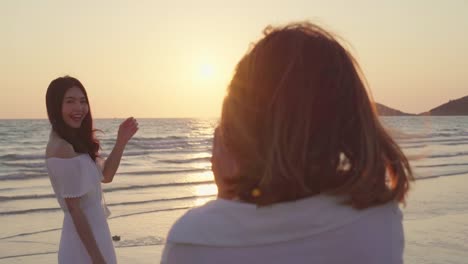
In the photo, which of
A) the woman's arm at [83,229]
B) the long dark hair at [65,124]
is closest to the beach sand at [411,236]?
the long dark hair at [65,124]

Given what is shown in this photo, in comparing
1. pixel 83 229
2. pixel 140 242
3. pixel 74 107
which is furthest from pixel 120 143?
pixel 140 242

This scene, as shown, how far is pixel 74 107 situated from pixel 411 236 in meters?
6.10

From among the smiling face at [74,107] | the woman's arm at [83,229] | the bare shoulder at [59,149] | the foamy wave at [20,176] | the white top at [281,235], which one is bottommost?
the foamy wave at [20,176]

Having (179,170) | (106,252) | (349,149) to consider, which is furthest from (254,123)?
(179,170)

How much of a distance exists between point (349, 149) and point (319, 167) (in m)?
0.08

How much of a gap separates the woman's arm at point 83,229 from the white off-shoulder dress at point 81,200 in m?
0.05

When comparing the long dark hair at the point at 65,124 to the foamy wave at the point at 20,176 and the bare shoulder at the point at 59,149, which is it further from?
the foamy wave at the point at 20,176

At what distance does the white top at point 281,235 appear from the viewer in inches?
47.3

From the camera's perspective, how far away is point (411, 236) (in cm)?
859

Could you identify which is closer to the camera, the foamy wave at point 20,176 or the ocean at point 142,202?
the ocean at point 142,202

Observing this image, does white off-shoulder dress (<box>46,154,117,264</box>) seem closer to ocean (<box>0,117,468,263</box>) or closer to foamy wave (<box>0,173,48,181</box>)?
ocean (<box>0,117,468,263</box>)

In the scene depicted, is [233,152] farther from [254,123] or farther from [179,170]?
[179,170]

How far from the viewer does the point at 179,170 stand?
21.8m

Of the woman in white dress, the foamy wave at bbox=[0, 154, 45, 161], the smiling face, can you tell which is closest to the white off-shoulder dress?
the woman in white dress
